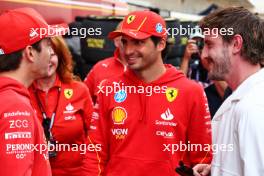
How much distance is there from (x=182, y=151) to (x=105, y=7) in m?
5.11

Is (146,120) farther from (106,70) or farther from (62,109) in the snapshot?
(106,70)

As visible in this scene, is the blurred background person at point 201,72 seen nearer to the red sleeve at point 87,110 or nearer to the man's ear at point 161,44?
the man's ear at point 161,44

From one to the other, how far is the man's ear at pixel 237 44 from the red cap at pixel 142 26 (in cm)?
83

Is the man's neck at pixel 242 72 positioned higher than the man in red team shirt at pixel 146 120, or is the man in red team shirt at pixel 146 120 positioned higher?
the man's neck at pixel 242 72

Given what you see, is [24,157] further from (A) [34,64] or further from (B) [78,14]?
(B) [78,14]

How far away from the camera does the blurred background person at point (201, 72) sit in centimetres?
414

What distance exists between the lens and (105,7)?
302 inches

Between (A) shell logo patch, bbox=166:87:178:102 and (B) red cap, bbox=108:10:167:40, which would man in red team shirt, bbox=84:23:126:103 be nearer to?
(B) red cap, bbox=108:10:167:40

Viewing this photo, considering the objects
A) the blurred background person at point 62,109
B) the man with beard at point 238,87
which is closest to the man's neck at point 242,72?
the man with beard at point 238,87

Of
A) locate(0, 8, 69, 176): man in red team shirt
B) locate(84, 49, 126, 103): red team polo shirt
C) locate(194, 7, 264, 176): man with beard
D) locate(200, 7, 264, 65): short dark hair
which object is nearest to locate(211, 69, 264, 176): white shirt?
locate(194, 7, 264, 176): man with beard

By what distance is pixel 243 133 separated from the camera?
1885 millimetres

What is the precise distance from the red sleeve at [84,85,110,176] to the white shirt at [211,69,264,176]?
0.91 m

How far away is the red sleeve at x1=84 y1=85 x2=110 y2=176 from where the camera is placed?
2.87 metres

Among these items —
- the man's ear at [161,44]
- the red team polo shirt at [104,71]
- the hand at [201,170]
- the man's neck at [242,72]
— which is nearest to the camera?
the man's neck at [242,72]
